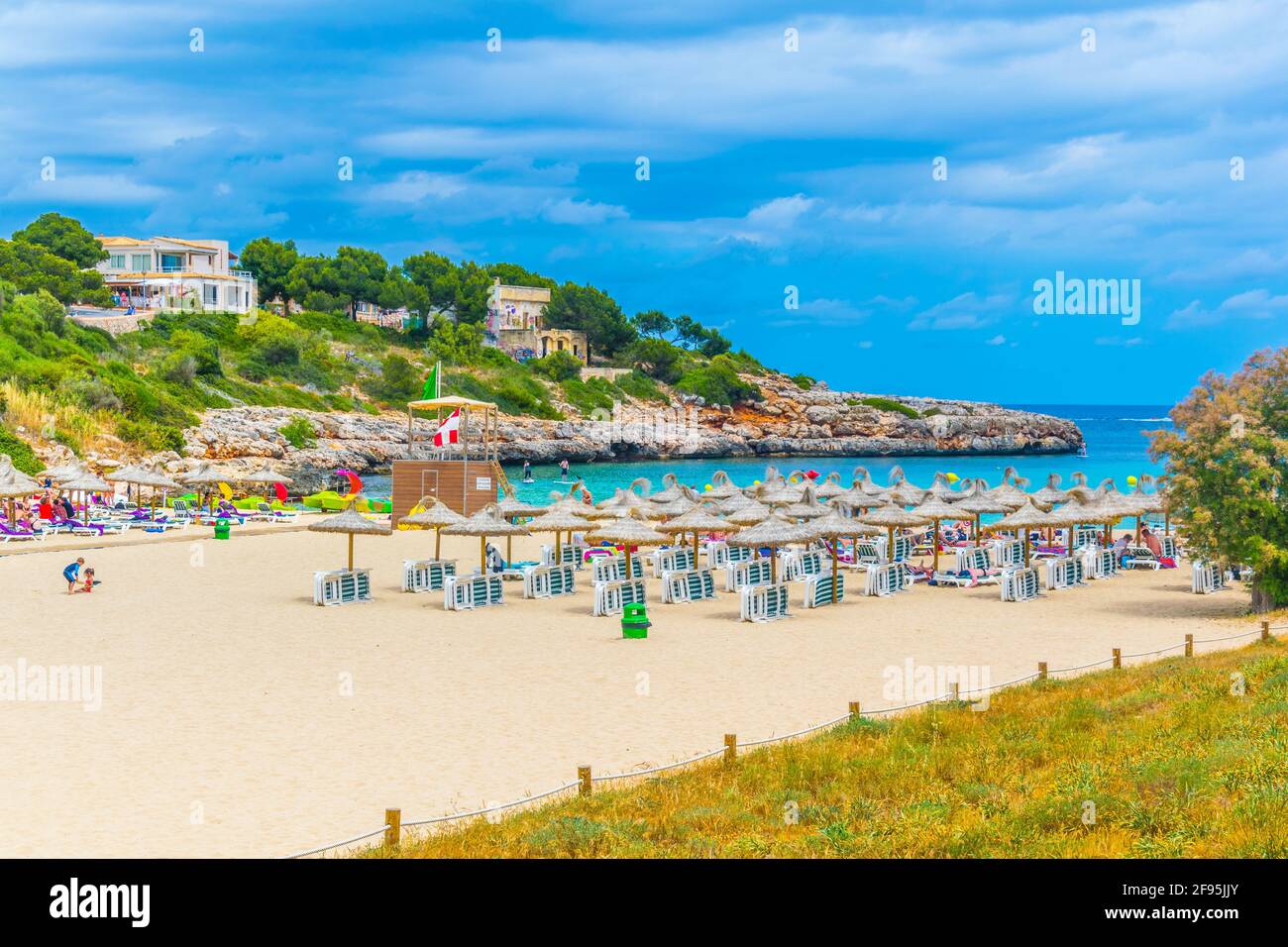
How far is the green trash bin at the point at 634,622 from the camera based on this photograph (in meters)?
18.8

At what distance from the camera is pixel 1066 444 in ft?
410

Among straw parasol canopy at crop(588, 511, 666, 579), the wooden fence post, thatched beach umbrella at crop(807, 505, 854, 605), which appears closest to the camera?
the wooden fence post

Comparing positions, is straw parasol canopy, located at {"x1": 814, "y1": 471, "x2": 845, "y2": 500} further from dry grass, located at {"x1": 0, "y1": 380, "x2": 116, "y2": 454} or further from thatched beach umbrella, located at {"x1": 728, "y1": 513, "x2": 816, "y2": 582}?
dry grass, located at {"x1": 0, "y1": 380, "x2": 116, "y2": 454}

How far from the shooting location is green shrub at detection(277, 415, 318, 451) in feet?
224

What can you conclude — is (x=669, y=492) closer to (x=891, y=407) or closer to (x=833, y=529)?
(x=833, y=529)

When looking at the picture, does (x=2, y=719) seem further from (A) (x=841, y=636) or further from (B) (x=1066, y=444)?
(B) (x=1066, y=444)

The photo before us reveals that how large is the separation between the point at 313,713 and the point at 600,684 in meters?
3.51

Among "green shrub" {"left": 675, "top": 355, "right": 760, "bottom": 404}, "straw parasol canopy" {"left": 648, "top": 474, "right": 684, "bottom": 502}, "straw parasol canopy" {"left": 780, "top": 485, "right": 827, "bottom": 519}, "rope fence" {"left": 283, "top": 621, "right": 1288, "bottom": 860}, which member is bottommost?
"rope fence" {"left": 283, "top": 621, "right": 1288, "bottom": 860}

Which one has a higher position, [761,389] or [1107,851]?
[761,389]

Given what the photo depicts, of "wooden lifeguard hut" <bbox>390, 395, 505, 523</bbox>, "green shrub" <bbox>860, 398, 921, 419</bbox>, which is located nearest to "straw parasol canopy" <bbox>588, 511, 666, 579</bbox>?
"wooden lifeguard hut" <bbox>390, 395, 505, 523</bbox>

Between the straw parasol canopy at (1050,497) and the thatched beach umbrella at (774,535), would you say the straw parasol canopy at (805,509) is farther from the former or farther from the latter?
the straw parasol canopy at (1050,497)

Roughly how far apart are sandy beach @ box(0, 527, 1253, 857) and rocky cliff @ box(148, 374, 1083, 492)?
118 feet

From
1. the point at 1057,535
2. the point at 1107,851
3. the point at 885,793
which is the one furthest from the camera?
the point at 1057,535
